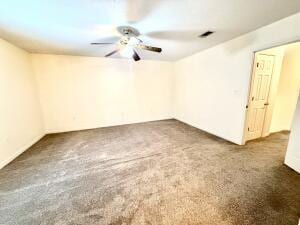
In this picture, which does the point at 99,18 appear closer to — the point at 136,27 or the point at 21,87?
the point at 136,27

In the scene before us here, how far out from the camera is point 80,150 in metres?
3.12

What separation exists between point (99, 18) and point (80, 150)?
263 cm

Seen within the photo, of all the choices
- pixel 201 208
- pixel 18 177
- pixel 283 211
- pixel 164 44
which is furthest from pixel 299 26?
pixel 18 177

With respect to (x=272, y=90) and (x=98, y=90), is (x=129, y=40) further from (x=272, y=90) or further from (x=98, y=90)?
(x=272, y=90)

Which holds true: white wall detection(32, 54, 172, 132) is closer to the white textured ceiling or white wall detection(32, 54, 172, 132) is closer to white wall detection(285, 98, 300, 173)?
the white textured ceiling

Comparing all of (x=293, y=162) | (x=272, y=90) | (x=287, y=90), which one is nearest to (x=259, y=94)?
(x=272, y=90)

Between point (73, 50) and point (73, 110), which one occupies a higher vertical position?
point (73, 50)

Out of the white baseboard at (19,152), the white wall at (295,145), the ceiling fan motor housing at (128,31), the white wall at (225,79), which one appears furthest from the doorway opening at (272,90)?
the white baseboard at (19,152)

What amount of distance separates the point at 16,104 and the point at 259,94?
5546 mm

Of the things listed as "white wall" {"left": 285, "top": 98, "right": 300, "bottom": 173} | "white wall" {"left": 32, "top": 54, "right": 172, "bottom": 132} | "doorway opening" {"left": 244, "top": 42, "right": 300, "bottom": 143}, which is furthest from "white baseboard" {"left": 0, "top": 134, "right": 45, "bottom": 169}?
"white wall" {"left": 285, "top": 98, "right": 300, "bottom": 173}

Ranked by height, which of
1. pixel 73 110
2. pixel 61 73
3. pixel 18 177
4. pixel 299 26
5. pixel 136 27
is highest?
pixel 136 27

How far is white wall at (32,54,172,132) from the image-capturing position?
414cm

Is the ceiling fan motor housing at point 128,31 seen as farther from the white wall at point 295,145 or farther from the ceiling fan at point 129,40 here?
the white wall at point 295,145

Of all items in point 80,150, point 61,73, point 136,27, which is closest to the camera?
point 136,27
